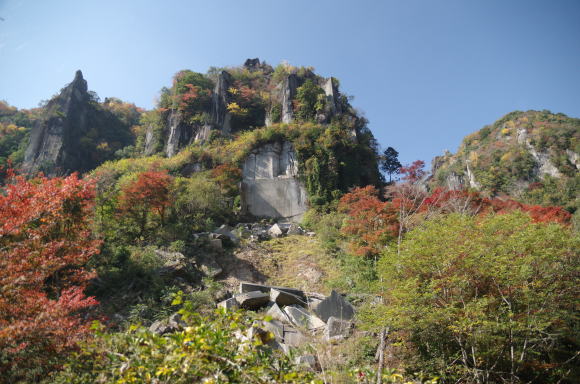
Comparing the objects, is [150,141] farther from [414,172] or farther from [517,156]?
[517,156]

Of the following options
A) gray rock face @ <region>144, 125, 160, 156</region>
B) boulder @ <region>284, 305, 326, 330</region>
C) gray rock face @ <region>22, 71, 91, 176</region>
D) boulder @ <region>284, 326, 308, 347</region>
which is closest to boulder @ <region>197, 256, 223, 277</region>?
boulder @ <region>284, 305, 326, 330</region>

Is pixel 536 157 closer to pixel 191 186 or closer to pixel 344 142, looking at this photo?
pixel 344 142

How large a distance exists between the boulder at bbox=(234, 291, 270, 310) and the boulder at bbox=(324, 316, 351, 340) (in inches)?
82.3

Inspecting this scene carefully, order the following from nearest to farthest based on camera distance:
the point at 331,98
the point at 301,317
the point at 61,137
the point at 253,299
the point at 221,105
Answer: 1. the point at 301,317
2. the point at 253,299
3. the point at 331,98
4. the point at 221,105
5. the point at 61,137

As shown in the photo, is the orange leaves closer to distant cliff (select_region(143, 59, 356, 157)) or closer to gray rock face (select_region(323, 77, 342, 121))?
distant cliff (select_region(143, 59, 356, 157))

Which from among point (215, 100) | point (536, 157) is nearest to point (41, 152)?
point (215, 100)

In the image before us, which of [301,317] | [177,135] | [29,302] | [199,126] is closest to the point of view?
[29,302]

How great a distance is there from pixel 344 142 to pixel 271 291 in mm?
15645

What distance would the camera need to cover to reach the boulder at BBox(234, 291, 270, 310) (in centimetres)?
835

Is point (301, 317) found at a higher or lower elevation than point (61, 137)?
lower

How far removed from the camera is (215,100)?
27.5 m

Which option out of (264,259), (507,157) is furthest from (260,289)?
(507,157)

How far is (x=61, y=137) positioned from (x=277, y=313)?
100.0 ft

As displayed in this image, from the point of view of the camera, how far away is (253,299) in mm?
8422
